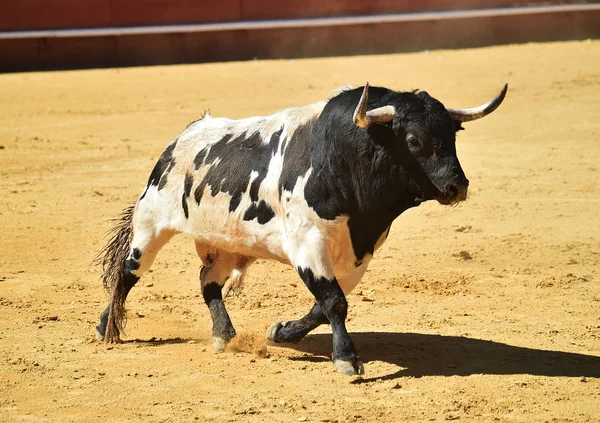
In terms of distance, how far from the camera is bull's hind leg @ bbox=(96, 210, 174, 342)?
204 inches

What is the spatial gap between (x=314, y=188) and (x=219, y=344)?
0.92m

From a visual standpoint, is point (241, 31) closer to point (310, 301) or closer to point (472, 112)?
point (310, 301)

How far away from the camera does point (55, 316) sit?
18.2 ft

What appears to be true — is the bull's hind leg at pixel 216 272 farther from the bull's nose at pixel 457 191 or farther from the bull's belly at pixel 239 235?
the bull's nose at pixel 457 191

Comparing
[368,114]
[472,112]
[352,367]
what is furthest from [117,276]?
[472,112]

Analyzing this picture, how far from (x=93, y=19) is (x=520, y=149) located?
745 centimetres

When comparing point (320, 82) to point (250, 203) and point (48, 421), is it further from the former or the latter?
point (48, 421)

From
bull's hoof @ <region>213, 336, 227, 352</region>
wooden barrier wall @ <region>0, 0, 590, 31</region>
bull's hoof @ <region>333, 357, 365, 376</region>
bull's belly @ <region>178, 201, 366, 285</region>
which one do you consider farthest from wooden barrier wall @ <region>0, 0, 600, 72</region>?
bull's hoof @ <region>333, 357, 365, 376</region>

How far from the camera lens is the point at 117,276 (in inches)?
210

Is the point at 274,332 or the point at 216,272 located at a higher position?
the point at 216,272

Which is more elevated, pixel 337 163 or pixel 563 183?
pixel 337 163

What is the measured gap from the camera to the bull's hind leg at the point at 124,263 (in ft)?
17.0

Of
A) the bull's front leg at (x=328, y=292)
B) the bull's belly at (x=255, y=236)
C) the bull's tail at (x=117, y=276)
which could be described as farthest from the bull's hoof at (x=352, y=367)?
the bull's tail at (x=117, y=276)

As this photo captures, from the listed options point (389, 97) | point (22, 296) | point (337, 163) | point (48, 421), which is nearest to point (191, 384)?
point (48, 421)
